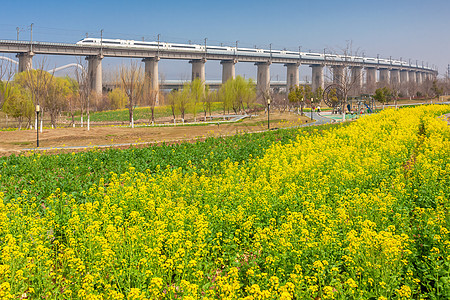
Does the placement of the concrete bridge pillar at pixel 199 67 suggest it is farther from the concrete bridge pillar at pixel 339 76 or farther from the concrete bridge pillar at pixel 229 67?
the concrete bridge pillar at pixel 339 76

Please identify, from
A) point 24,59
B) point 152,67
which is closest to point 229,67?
point 152,67

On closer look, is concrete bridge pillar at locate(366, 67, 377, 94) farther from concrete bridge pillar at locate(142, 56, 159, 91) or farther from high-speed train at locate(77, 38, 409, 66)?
concrete bridge pillar at locate(142, 56, 159, 91)

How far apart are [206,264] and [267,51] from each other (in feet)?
313

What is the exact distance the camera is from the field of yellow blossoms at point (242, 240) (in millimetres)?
4934

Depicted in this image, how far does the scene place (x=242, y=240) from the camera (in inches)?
272

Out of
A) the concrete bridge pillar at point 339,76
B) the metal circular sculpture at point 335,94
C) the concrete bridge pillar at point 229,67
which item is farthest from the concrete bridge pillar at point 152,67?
the concrete bridge pillar at point 339,76

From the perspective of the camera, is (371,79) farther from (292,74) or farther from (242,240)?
(242,240)

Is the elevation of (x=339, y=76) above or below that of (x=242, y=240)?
above

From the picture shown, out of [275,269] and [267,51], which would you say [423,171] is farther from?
[267,51]

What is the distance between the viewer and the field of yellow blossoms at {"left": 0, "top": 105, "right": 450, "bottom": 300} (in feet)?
16.2

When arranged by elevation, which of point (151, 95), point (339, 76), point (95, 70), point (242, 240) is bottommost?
point (242, 240)

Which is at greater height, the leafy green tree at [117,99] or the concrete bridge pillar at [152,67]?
the concrete bridge pillar at [152,67]

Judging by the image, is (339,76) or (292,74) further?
(292,74)

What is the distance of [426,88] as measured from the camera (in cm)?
9944
